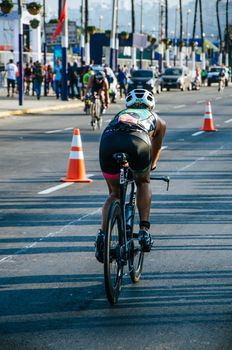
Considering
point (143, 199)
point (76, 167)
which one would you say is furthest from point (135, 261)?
point (76, 167)

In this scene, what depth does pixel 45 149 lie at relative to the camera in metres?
22.7

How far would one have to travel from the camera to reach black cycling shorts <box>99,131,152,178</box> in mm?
7891

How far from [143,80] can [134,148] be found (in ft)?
178

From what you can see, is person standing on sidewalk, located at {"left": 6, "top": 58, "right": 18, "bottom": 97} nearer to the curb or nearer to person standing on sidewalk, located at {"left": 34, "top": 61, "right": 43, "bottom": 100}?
person standing on sidewalk, located at {"left": 34, "top": 61, "right": 43, "bottom": 100}

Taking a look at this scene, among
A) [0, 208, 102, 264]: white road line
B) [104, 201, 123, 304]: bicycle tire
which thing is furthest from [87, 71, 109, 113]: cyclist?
[104, 201, 123, 304]: bicycle tire

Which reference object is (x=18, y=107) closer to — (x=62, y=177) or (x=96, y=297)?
(x=62, y=177)

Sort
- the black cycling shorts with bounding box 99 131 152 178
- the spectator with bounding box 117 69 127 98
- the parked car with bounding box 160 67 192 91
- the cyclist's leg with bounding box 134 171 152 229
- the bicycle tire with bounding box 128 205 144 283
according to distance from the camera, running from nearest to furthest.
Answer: the black cycling shorts with bounding box 99 131 152 178 → the bicycle tire with bounding box 128 205 144 283 → the cyclist's leg with bounding box 134 171 152 229 → the spectator with bounding box 117 69 127 98 → the parked car with bounding box 160 67 192 91

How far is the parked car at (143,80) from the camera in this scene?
61531 millimetres

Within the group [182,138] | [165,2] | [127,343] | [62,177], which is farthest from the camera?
[165,2]

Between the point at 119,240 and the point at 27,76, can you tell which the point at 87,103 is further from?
the point at 119,240

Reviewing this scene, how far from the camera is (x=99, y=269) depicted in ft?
30.1

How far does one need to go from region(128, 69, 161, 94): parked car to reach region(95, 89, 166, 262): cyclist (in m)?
52.8

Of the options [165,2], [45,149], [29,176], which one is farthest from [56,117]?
[165,2]

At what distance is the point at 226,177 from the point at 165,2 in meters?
94.6
